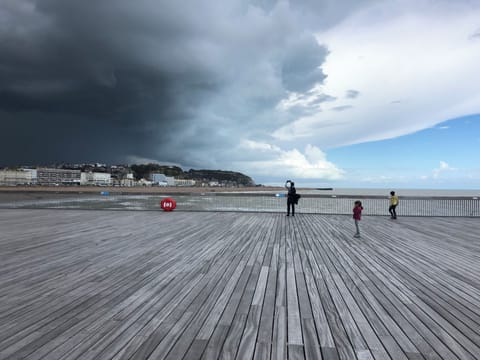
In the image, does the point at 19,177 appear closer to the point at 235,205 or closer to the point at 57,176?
the point at 57,176

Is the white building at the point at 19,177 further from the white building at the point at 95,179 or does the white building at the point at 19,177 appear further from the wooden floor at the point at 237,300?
the wooden floor at the point at 237,300

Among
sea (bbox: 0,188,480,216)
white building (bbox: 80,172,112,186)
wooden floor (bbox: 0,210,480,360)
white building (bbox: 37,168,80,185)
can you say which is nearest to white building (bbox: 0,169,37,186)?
white building (bbox: 37,168,80,185)

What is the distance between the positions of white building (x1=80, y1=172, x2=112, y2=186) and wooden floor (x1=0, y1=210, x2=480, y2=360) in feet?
326

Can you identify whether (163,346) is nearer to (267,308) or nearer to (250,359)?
(250,359)

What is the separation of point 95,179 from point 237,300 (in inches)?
4259

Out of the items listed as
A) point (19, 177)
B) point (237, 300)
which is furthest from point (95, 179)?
point (237, 300)

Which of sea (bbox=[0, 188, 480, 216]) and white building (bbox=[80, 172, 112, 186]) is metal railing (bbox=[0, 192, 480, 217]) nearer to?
sea (bbox=[0, 188, 480, 216])

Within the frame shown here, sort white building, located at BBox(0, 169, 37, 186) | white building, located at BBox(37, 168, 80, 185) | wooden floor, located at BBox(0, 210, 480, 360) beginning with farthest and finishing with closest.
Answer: white building, located at BBox(37, 168, 80, 185)
white building, located at BBox(0, 169, 37, 186)
wooden floor, located at BBox(0, 210, 480, 360)

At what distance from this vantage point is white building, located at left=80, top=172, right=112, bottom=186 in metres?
97.2

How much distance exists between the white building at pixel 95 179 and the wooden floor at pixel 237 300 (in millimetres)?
99445

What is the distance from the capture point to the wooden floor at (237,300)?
228 cm

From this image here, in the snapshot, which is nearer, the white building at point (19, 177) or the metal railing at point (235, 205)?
the metal railing at point (235, 205)

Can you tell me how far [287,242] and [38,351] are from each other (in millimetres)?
5134

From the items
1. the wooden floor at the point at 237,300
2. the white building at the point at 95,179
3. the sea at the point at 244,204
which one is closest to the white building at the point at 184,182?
the white building at the point at 95,179
